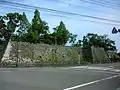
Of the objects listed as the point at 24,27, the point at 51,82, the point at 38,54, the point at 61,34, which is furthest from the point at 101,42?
the point at 51,82

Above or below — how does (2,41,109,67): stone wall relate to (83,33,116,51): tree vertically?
below

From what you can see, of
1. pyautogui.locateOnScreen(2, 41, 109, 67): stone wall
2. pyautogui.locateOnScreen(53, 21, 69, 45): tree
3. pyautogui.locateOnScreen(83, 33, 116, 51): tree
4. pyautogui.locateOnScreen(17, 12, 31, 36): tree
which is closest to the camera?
pyautogui.locateOnScreen(2, 41, 109, 67): stone wall

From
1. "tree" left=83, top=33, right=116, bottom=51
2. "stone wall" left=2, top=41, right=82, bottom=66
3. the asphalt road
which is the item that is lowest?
the asphalt road

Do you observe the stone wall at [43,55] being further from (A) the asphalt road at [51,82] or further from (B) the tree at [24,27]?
(A) the asphalt road at [51,82]

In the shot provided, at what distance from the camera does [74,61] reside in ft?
188

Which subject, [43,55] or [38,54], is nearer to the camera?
[38,54]

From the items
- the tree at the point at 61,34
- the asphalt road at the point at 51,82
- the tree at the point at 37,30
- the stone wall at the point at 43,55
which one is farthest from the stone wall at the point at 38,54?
the asphalt road at the point at 51,82

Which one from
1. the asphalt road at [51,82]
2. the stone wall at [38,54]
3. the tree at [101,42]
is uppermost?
the tree at [101,42]

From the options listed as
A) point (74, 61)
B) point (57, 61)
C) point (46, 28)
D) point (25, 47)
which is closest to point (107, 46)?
point (46, 28)

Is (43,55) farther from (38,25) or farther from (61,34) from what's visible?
(61,34)

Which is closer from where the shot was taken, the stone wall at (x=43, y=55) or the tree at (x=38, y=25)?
the stone wall at (x=43, y=55)

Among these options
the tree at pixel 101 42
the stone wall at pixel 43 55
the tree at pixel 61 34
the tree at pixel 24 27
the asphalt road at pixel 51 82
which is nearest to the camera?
the asphalt road at pixel 51 82

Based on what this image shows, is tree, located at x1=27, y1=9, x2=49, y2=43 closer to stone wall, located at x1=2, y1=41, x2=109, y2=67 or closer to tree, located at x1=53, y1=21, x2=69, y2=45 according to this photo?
tree, located at x1=53, y1=21, x2=69, y2=45

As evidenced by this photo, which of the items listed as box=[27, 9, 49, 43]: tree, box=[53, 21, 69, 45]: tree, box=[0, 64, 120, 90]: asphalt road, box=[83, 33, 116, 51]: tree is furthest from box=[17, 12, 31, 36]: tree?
box=[0, 64, 120, 90]: asphalt road
